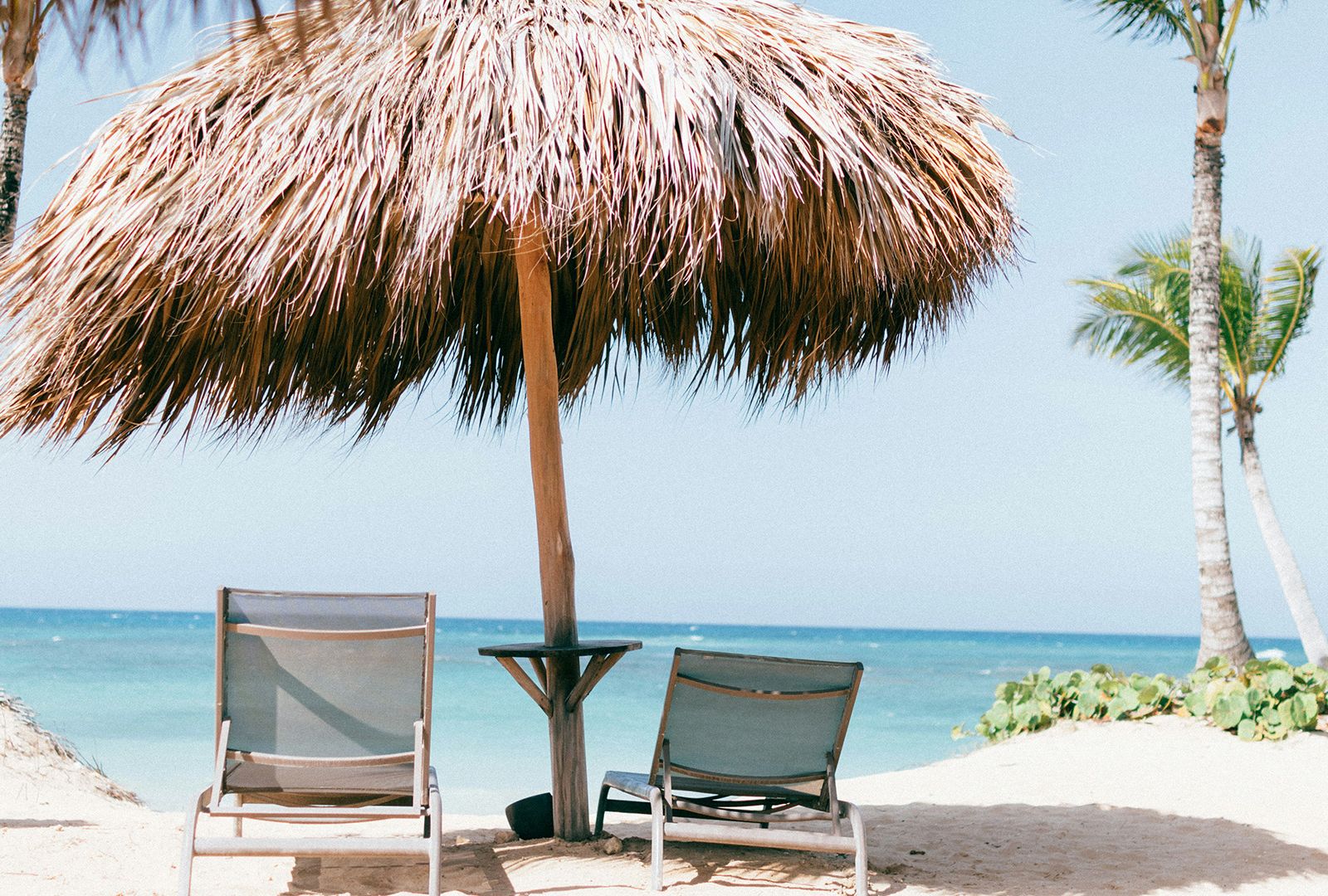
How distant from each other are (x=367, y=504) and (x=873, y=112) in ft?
152

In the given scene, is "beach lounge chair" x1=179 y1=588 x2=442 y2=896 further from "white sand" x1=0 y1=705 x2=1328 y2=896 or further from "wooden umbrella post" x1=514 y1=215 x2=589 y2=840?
"wooden umbrella post" x1=514 y1=215 x2=589 y2=840

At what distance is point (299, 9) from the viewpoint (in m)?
0.92

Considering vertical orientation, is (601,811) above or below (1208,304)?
below

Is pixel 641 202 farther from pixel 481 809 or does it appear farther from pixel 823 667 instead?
pixel 481 809

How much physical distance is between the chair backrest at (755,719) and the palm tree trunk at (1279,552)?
6260 mm

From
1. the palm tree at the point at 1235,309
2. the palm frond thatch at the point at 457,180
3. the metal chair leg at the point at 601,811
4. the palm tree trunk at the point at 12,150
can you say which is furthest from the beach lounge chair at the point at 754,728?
the palm tree at the point at 1235,309

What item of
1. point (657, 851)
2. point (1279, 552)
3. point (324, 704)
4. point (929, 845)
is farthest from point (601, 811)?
point (1279, 552)

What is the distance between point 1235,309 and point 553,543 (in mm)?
9287

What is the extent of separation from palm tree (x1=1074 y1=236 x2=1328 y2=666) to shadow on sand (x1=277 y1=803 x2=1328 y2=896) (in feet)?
22.8

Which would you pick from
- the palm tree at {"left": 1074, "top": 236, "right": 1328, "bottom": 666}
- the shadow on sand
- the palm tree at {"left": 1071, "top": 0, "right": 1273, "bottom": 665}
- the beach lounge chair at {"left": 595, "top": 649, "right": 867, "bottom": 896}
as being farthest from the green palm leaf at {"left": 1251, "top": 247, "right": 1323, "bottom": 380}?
the beach lounge chair at {"left": 595, "top": 649, "right": 867, "bottom": 896}

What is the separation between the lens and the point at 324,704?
3.04 metres

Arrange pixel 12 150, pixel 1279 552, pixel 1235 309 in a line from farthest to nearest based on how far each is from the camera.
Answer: pixel 1235 309, pixel 1279 552, pixel 12 150

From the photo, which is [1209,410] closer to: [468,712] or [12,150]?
[12,150]

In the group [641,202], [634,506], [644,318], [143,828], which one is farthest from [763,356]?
[634,506]
